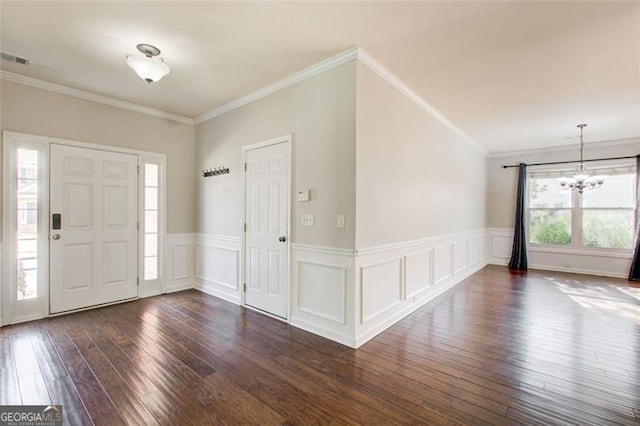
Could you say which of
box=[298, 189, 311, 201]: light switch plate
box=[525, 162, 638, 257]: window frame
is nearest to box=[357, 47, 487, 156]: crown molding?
box=[298, 189, 311, 201]: light switch plate

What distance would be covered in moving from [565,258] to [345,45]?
7.19 meters

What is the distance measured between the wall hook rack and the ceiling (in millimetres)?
976

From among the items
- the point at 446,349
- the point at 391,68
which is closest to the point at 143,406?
the point at 446,349

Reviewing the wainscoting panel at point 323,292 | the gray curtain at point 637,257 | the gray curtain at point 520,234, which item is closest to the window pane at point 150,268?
the wainscoting panel at point 323,292

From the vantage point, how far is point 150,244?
452 cm

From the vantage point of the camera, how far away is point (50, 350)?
2.75 metres

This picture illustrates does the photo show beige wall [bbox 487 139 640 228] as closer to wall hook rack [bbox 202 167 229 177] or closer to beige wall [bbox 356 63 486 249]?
beige wall [bbox 356 63 486 249]

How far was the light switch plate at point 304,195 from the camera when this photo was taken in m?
3.27

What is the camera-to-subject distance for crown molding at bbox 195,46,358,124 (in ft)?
9.60

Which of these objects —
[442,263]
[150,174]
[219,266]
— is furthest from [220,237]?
[442,263]

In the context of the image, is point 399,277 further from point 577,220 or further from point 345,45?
point 577,220

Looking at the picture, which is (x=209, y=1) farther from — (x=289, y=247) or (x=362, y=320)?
(x=362, y=320)

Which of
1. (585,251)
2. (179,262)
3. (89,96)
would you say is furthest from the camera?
(585,251)

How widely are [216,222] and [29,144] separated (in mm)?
A: 2370
